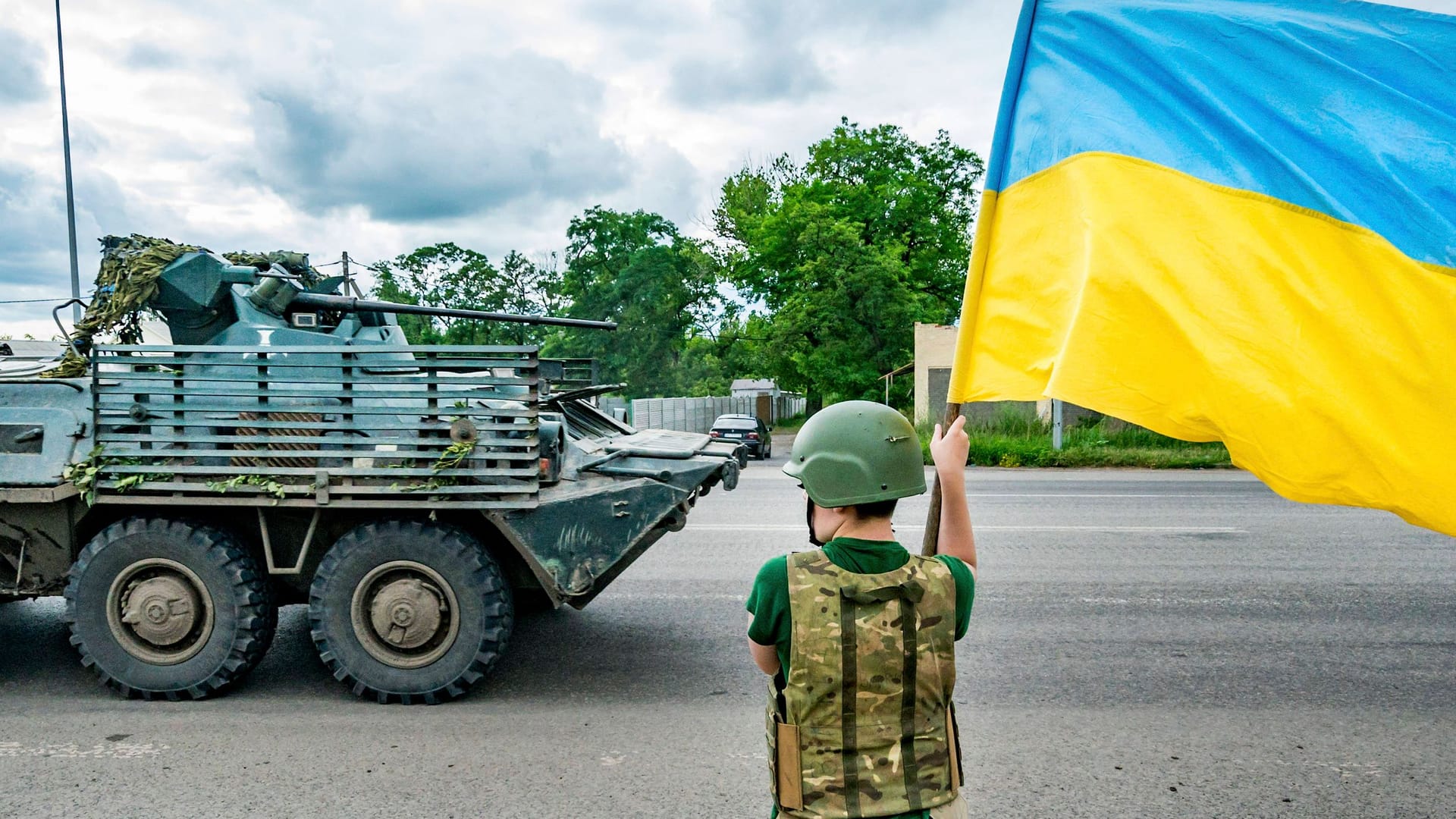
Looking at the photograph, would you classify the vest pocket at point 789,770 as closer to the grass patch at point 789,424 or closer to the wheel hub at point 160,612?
the wheel hub at point 160,612

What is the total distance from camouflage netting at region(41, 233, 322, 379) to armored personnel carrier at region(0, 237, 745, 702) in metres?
0.65

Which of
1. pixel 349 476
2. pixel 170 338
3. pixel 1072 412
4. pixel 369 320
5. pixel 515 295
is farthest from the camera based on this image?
pixel 515 295

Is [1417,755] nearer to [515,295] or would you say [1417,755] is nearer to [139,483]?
[139,483]

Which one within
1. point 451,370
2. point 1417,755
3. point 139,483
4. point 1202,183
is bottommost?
point 1417,755

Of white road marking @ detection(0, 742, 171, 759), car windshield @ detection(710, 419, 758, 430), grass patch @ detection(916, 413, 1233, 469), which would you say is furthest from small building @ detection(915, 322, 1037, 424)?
white road marking @ detection(0, 742, 171, 759)

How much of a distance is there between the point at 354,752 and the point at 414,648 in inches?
27.5

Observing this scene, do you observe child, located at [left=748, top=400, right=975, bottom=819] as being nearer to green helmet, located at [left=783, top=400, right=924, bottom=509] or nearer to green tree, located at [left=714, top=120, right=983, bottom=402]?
green helmet, located at [left=783, top=400, right=924, bottom=509]

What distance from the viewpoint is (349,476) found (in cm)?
525

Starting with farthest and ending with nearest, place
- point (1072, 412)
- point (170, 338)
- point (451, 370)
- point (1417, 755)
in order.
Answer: point (1072, 412)
point (170, 338)
point (451, 370)
point (1417, 755)

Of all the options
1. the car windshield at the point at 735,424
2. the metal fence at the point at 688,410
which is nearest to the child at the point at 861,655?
the car windshield at the point at 735,424

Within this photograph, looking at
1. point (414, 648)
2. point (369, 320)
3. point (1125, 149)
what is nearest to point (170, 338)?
point (369, 320)

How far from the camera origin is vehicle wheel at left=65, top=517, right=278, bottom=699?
5270 millimetres

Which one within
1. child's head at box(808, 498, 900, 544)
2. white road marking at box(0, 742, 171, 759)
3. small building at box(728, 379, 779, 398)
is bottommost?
white road marking at box(0, 742, 171, 759)

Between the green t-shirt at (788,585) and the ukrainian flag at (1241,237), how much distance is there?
565mm
